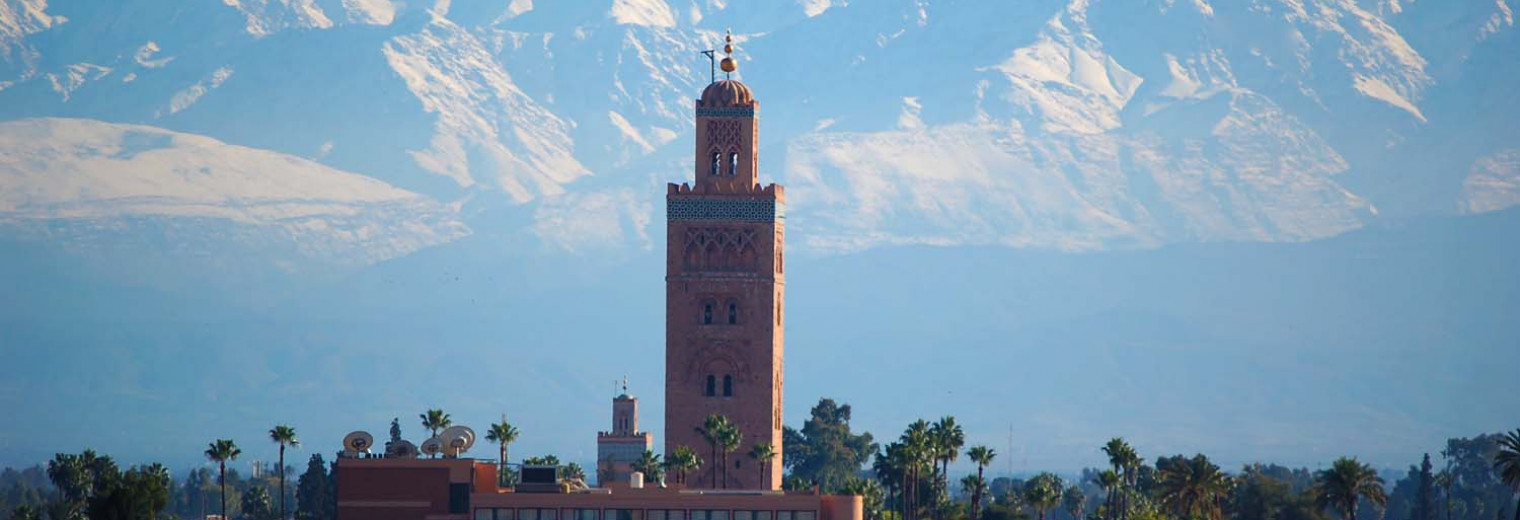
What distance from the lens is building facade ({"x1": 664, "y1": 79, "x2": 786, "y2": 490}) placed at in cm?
16062

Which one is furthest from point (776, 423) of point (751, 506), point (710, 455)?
point (751, 506)

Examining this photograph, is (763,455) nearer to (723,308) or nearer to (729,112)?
(723,308)

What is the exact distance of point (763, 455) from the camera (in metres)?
158

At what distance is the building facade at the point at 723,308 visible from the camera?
16062 centimetres

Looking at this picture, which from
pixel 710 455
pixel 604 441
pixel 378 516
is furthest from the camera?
pixel 604 441

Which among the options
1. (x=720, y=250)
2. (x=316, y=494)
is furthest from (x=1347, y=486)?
(x=316, y=494)

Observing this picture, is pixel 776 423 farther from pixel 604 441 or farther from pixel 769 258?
pixel 604 441

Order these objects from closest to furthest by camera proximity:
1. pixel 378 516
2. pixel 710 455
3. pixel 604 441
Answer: pixel 378 516 < pixel 710 455 < pixel 604 441

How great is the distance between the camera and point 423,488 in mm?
131500

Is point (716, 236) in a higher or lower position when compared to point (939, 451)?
higher

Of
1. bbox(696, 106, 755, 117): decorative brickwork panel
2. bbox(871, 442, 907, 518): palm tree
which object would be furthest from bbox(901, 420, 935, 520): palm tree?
bbox(696, 106, 755, 117): decorative brickwork panel

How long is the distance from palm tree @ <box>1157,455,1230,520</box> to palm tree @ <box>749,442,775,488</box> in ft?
67.4

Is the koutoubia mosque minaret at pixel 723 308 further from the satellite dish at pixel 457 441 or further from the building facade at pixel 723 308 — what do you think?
the satellite dish at pixel 457 441

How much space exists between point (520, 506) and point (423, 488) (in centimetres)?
431
